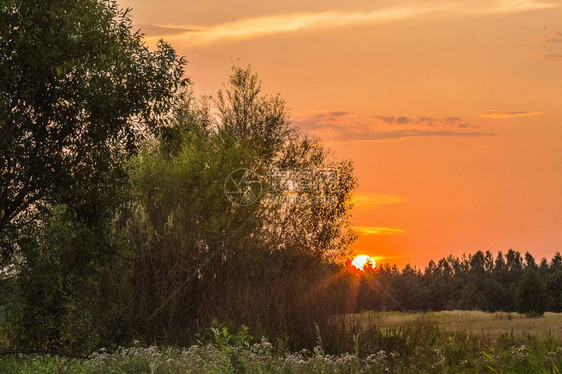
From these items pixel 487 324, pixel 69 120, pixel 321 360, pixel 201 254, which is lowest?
pixel 487 324

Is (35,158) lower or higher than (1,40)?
lower

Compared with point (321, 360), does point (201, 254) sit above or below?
above

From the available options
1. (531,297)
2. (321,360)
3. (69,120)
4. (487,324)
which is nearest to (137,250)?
(69,120)

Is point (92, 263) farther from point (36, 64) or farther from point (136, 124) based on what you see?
point (36, 64)

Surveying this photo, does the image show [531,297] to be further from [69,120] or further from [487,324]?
[69,120]

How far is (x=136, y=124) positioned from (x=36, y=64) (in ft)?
8.65

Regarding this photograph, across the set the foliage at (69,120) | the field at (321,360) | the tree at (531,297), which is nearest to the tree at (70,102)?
the foliage at (69,120)

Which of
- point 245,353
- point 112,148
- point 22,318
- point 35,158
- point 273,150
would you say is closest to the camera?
point 245,353

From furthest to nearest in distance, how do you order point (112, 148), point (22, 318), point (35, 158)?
point (22, 318), point (112, 148), point (35, 158)

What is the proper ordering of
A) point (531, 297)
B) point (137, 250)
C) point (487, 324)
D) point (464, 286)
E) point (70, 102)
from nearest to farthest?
point (70, 102) → point (137, 250) → point (487, 324) → point (531, 297) → point (464, 286)

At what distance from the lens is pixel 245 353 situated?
905cm

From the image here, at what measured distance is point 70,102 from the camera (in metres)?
12.0

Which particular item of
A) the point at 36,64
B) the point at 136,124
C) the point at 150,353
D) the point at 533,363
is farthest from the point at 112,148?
the point at 533,363

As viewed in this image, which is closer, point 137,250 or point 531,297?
point 137,250
